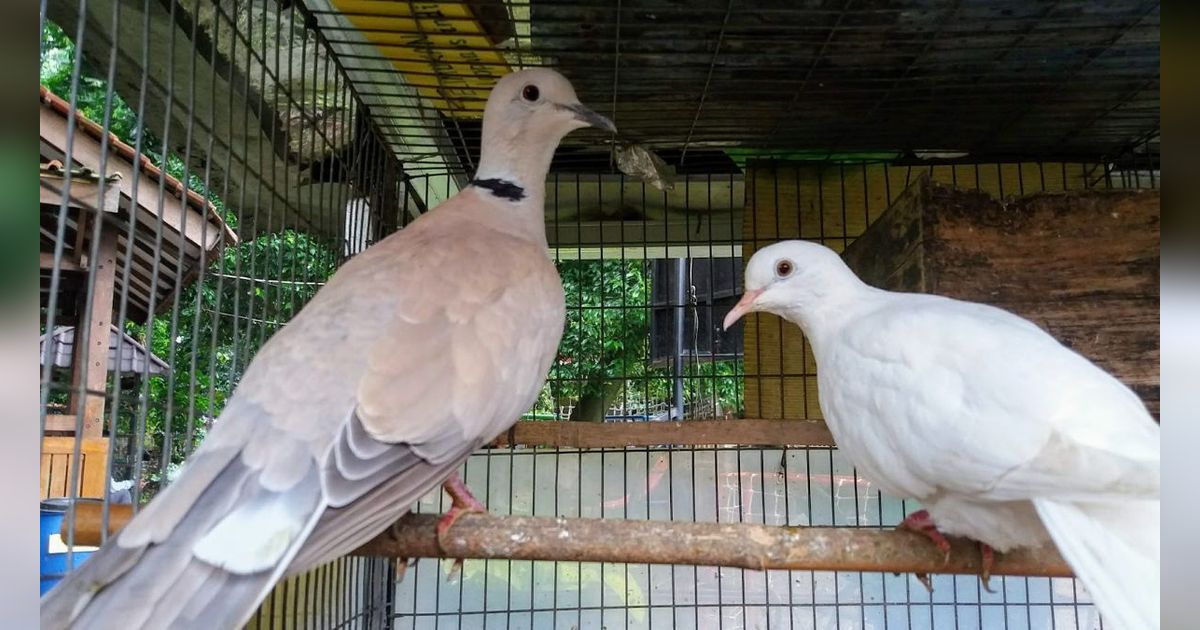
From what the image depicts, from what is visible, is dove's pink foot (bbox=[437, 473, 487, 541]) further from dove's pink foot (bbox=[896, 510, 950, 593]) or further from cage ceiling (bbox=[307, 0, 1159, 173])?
cage ceiling (bbox=[307, 0, 1159, 173])

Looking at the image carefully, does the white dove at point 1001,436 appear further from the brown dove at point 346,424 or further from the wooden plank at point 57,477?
the wooden plank at point 57,477

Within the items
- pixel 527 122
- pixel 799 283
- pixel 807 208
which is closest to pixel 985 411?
pixel 799 283

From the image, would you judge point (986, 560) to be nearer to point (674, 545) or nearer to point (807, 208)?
point (674, 545)

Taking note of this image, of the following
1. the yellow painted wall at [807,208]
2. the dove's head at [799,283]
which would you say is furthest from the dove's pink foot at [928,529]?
the yellow painted wall at [807,208]

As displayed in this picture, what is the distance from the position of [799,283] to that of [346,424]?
107 centimetres

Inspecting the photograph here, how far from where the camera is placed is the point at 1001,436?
1147 mm

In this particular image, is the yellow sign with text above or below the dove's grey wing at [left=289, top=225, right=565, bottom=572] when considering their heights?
above

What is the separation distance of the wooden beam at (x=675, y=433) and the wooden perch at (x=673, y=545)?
82 cm

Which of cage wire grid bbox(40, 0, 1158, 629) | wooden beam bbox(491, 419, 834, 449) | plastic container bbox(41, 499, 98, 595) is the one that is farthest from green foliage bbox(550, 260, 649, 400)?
plastic container bbox(41, 499, 98, 595)

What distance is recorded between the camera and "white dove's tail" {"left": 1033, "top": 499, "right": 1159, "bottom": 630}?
3.19ft

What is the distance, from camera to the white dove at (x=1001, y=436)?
3.37 feet

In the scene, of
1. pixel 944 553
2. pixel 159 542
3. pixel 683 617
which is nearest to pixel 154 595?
pixel 159 542

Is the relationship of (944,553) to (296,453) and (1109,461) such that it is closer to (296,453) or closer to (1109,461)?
(1109,461)

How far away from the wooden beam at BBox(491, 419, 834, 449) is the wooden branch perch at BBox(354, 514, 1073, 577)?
81 cm
